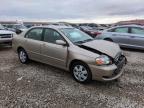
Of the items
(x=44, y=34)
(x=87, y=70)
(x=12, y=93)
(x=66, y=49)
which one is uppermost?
(x=44, y=34)

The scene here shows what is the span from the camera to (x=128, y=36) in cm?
1022

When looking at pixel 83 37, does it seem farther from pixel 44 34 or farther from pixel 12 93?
pixel 12 93

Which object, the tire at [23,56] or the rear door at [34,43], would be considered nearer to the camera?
the rear door at [34,43]

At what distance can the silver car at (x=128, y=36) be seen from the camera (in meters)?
9.90

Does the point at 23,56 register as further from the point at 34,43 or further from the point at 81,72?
the point at 81,72

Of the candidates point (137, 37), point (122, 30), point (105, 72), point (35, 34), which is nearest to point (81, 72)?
point (105, 72)

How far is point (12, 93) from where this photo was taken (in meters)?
4.67

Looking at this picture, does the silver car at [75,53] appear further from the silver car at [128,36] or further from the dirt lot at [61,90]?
the silver car at [128,36]

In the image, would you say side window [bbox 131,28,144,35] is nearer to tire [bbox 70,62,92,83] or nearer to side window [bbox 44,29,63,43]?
side window [bbox 44,29,63,43]

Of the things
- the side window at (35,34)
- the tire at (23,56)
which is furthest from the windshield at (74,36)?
the tire at (23,56)

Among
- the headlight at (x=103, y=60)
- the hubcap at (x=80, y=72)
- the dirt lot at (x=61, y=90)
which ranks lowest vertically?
the dirt lot at (x=61, y=90)

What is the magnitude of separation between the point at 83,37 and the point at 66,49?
1054 mm

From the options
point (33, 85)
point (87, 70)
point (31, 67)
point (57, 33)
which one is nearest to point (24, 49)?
point (31, 67)

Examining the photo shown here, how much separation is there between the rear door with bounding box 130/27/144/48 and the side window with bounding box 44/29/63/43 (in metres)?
5.51
